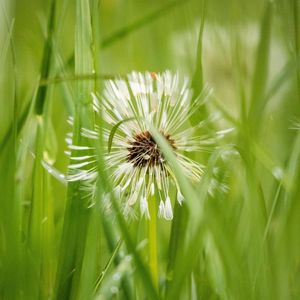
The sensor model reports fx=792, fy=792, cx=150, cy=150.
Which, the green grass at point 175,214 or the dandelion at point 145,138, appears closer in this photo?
the green grass at point 175,214

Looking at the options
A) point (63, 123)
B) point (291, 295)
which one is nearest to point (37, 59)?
point (63, 123)

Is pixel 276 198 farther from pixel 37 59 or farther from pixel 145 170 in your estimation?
pixel 37 59

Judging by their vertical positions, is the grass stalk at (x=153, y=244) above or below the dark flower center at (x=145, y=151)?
below

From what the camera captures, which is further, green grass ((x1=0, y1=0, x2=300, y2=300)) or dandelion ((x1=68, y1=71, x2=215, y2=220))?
dandelion ((x1=68, y1=71, x2=215, y2=220))

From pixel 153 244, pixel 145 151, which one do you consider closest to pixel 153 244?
pixel 153 244

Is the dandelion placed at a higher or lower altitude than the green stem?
higher
